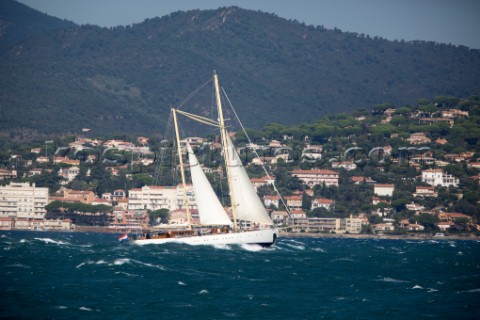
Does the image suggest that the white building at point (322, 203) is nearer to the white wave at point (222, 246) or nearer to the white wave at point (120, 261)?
the white wave at point (222, 246)

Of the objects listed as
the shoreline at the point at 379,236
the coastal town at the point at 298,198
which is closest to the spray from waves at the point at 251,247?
the coastal town at the point at 298,198

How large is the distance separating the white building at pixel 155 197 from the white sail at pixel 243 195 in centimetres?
9529

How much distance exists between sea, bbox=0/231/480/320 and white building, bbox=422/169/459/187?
355ft

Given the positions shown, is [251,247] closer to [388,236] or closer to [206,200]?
[206,200]

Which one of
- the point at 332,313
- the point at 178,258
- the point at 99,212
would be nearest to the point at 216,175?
the point at 99,212

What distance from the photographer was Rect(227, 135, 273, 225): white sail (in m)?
78.2

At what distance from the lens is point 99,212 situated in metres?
167

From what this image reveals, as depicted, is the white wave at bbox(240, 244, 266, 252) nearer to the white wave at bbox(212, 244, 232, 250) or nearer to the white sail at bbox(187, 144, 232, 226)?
the white wave at bbox(212, 244, 232, 250)

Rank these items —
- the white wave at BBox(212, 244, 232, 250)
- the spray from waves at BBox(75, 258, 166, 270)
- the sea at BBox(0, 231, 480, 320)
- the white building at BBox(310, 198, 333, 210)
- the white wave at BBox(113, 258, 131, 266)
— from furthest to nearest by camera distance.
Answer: the white building at BBox(310, 198, 333, 210) → the white wave at BBox(212, 244, 232, 250) → the white wave at BBox(113, 258, 131, 266) → the spray from waves at BBox(75, 258, 166, 270) → the sea at BBox(0, 231, 480, 320)

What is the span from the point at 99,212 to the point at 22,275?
11013 cm

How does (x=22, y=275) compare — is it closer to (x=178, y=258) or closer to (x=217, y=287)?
(x=217, y=287)

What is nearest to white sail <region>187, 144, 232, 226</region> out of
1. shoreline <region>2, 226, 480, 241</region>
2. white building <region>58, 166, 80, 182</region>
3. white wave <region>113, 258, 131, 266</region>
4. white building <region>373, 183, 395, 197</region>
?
white wave <region>113, 258, 131, 266</region>

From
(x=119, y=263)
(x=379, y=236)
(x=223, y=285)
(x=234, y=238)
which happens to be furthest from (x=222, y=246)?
(x=379, y=236)

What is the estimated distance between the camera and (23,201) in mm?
170500
